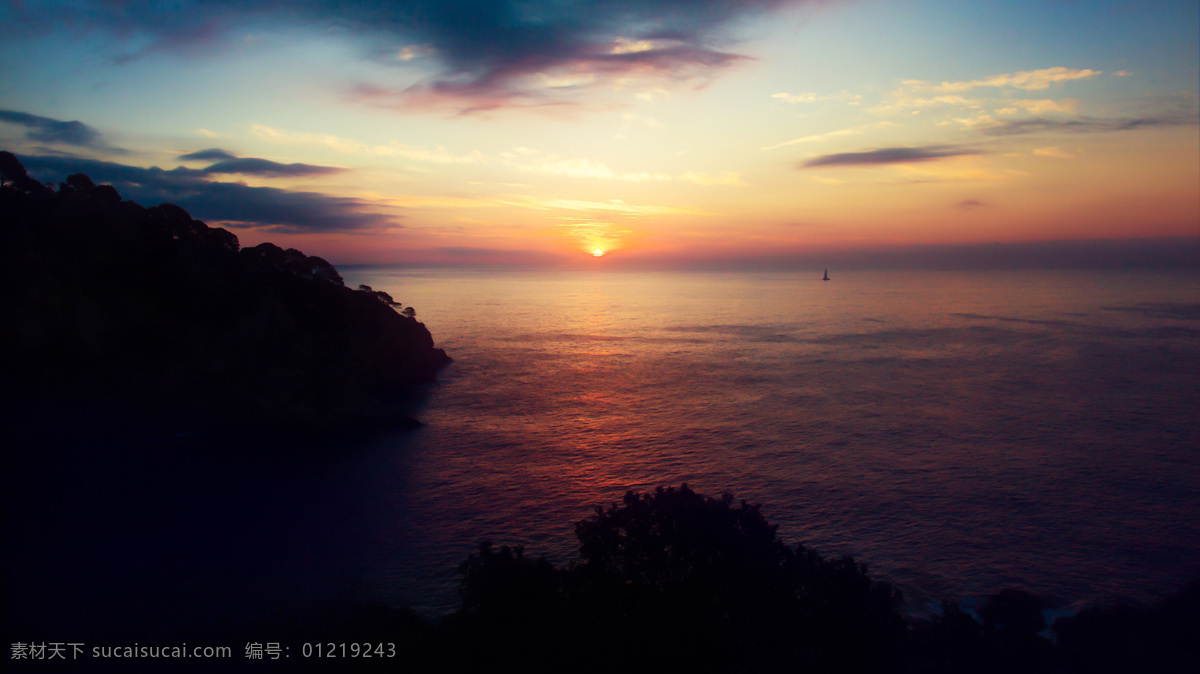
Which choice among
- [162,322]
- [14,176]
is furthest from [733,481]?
[14,176]

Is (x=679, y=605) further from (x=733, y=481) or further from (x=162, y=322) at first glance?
(x=162, y=322)

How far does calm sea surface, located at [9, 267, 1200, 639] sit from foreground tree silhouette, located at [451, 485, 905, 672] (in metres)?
8.30

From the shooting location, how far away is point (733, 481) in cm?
3241

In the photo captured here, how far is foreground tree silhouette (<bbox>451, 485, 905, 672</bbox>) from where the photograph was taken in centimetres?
1266

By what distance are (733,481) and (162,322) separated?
38189 mm

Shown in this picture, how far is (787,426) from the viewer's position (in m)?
42.7

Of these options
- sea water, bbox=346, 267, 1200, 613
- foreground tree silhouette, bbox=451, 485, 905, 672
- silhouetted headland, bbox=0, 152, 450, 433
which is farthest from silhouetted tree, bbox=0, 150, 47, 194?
foreground tree silhouette, bbox=451, 485, 905, 672

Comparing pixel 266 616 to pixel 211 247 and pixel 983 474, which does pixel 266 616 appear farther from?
pixel 983 474

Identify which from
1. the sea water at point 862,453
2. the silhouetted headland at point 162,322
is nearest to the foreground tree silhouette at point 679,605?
the sea water at point 862,453

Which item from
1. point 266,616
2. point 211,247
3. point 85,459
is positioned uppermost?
point 211,247

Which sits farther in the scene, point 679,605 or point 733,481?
point 733,481

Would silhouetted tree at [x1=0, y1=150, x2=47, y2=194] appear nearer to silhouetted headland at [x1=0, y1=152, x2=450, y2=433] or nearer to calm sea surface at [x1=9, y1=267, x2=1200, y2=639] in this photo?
silhouetted headland at [x1=0, y1=152, x2=450, y2=433]

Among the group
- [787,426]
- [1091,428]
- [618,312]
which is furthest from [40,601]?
[618,312]

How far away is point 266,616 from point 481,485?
13607 mm
